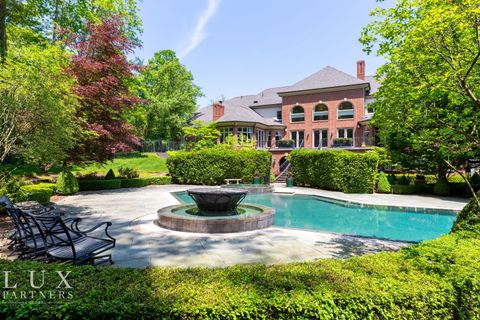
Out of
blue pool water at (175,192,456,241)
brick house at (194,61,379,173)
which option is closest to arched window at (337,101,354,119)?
brick house at (194,61,379,173)

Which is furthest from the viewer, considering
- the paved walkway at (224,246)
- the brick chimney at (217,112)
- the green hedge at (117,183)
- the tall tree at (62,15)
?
the brick chimney at (217,112)

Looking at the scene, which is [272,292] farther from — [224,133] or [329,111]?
[329,111]

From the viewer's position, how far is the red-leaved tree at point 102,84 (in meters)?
15.3

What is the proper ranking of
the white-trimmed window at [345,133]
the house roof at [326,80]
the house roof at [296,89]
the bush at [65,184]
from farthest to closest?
the white-trimmed window at [345,133] < the house roof at [296,89] < the house roof at [326,80] < the bush at [65,184]

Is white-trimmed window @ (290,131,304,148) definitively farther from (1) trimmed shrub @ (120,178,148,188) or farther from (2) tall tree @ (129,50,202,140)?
(1) trimmed shrub @ (120,178,148,188)

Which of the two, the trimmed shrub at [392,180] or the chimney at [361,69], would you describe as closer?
the trimmed shrub at [392,180]

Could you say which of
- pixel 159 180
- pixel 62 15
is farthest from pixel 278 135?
pixel 62 15

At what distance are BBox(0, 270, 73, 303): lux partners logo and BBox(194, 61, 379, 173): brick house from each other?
2910 centimetres

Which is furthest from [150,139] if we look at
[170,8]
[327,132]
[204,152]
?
[170,8]

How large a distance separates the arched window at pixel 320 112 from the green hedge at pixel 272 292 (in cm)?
3157

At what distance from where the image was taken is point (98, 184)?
19.0 metres

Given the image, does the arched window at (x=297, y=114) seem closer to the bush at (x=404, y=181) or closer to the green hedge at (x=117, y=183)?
the bush at (x=404, y=181)

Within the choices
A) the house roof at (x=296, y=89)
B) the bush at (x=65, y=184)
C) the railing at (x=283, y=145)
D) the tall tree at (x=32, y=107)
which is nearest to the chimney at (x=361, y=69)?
the house roof at (x=296, y=89)

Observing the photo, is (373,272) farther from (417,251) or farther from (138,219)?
(138,219)
